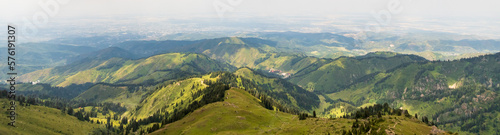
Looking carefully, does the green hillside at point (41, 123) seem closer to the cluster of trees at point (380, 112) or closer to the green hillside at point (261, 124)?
the green hillside at point (261, 124)

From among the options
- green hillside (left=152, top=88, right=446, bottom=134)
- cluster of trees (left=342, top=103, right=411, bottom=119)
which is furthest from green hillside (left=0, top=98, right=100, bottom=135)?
cluster of trees (left=342, top=103, right=411, bottom=119)

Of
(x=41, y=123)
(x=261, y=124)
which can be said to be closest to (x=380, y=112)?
(x=261, y=124)

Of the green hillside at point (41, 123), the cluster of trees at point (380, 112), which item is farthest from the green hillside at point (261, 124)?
the green hillside at point (41, 123)

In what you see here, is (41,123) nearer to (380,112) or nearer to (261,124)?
(261,124)

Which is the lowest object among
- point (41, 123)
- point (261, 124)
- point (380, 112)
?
point (41, 123)

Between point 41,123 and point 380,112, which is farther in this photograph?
point 41,123

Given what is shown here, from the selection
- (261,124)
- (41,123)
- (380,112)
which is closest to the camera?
(261,124)

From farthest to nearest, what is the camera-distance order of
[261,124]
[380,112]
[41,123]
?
[41,123]
[380,112]
[261,124]
